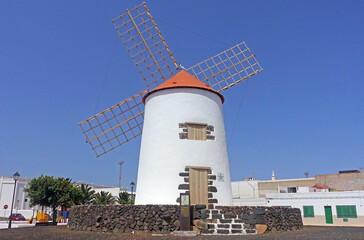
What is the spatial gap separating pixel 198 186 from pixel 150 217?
7.48ft

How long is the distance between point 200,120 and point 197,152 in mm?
1347

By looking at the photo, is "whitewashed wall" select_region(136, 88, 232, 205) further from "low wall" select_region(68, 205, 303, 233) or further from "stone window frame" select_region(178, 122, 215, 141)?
"low wall" select_region(68, 205, 303, 233)

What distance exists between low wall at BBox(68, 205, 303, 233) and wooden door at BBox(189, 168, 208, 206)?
0.97m

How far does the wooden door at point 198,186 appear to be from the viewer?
11.4m

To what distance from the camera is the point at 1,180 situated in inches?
1761

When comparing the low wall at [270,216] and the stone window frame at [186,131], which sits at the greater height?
the stone window frame at [186,131]

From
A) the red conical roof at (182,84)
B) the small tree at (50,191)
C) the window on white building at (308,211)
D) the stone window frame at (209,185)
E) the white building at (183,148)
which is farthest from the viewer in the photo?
the small tree at (50,191)

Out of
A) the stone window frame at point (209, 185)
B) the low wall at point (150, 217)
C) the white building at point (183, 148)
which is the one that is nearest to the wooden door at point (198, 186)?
the white building at point (183, 148)

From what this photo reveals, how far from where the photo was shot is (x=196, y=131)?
40.4ft

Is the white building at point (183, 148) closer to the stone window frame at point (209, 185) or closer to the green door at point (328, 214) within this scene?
the stone window frame at point (209, 185)

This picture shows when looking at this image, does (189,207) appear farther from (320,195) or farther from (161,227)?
(320,195)

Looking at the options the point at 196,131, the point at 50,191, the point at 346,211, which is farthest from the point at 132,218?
the point at 50,191

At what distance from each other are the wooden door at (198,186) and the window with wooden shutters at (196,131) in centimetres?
128

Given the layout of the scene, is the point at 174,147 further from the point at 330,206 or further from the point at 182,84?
the point at 330,206
